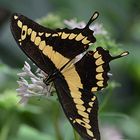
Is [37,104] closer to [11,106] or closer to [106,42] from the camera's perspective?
[11,106]

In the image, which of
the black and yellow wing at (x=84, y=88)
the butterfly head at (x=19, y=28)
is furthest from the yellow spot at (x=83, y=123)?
the butterfly head at (x=19, y=28)

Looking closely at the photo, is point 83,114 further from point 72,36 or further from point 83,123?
point 72,36

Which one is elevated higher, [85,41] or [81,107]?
[85,41]

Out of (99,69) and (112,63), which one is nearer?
(99,69)

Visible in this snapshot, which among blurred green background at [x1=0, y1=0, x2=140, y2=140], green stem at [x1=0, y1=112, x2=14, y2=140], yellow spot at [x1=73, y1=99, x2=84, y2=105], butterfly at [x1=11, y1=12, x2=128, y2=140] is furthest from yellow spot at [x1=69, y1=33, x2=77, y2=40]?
blurred green background at [x1=0, y1=0, x2=140, y2=140]

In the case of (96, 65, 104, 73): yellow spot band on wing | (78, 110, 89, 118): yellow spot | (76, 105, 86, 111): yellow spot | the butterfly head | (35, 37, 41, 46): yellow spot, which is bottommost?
(78, 110, 89, 118): yellow spot

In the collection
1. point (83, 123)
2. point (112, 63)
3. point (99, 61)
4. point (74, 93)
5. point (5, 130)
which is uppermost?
point (112, 63)

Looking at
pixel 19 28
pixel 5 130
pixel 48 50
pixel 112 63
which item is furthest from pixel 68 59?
pixel 112 63

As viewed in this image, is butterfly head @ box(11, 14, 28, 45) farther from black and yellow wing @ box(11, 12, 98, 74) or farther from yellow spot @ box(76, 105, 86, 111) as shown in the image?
yellow spot @ box(76, 105, 86, 111)

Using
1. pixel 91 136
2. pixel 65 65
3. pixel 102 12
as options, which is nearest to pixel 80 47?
pixel 65 65
